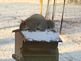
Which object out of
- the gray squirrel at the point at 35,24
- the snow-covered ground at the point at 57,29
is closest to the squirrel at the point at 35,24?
the gray squirrel at the point at 35,24

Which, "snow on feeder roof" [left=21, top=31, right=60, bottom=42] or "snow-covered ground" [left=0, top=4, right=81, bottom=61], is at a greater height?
"snow on feeder roof" [left=21, top=31, right=60, bottom=42]

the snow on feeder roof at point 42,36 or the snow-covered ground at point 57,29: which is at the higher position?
the snow on feeder roof at point 42,36

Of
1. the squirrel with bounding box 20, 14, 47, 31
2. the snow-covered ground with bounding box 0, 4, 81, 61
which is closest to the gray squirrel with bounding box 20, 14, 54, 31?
the squirrel with bounding box 20, 14, 47, 31

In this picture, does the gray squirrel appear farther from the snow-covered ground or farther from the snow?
the snow-covered ground

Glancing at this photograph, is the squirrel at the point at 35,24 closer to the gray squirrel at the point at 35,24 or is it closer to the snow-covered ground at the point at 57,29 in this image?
the gray squirrel at the point at 35,24

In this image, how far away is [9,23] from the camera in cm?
973

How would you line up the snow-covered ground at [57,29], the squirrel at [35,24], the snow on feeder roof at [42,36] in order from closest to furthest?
the snow on feeder roof at [42,36] → the squirrel at [35,24] → the snow-covered ground at [57,29]

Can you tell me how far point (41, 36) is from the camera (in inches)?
84.6

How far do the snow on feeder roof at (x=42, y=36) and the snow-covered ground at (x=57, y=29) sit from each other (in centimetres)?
346

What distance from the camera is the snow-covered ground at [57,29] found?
6121 millimetres

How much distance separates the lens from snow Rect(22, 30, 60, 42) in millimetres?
2098

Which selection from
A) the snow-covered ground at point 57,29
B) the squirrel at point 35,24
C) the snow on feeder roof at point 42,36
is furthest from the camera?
the snow-covered ground at point 57,29

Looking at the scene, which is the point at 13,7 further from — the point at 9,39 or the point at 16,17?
the point at 9,39

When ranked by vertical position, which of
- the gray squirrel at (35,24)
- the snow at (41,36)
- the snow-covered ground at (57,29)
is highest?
the gray squirrel at (35,24)
